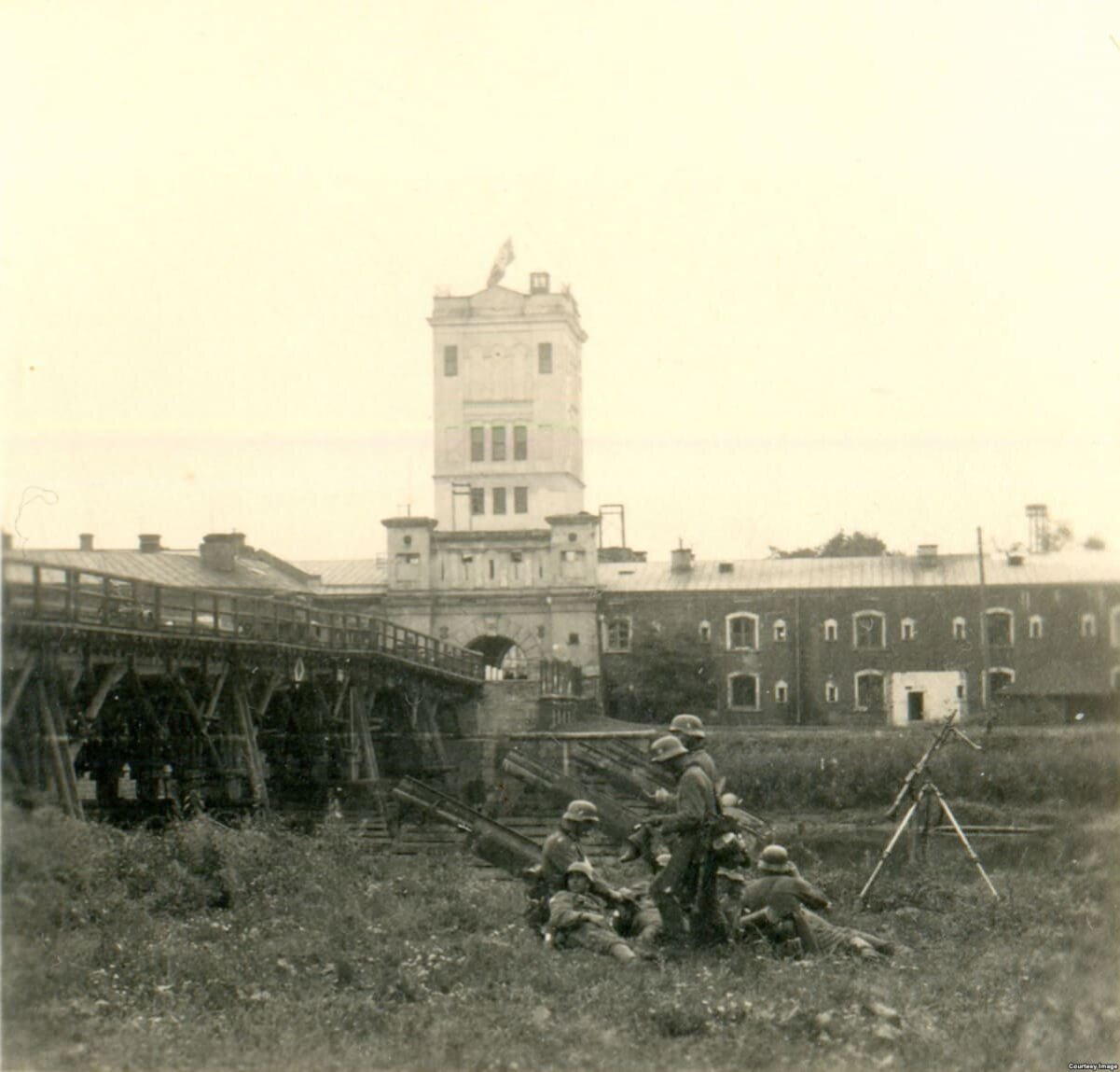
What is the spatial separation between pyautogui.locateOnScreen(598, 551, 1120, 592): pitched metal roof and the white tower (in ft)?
16.5

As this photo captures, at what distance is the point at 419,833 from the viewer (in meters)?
24.6

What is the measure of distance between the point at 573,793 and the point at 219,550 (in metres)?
20.7

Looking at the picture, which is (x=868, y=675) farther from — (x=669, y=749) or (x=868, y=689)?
(x=669, y=749)

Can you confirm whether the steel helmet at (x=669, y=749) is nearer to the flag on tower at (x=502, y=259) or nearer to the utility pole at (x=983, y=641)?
the flag on tower at (x=502, y=259)

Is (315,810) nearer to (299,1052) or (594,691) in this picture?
(299,1052)

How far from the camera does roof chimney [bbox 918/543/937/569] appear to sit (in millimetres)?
55156

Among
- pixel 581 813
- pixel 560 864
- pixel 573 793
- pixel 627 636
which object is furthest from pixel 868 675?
pixel 560 864

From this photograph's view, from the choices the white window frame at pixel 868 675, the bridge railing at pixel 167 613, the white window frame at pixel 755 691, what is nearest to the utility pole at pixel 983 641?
the white window frame at pixel 868 675

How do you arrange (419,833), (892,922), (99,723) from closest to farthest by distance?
(892,922), (99,723), (419,833)

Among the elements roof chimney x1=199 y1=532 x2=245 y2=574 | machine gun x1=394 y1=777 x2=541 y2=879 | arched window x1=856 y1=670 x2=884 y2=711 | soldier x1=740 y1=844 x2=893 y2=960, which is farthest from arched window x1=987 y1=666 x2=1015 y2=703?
soldier x1=740 y1=844 x2=893 y2=960

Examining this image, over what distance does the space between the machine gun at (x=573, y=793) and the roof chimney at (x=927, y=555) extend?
25.4 meters

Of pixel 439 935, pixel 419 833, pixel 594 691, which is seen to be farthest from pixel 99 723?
pixel 594 691

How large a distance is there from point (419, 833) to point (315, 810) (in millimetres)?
3923

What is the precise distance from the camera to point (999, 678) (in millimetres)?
53500
